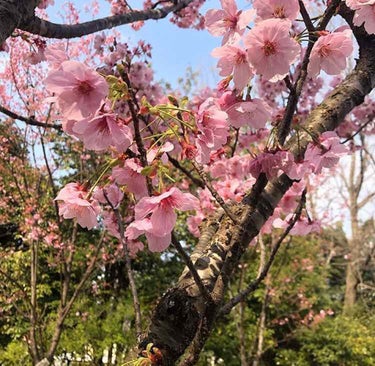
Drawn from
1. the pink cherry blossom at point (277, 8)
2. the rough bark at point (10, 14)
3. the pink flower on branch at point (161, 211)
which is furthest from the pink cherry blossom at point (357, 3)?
the rough bark at point (10, 14)

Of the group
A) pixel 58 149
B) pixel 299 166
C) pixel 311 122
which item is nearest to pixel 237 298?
pixel 299 166

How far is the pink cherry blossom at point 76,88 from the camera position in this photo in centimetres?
87

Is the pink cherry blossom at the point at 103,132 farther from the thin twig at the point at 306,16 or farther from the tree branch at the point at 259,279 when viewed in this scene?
the tree branch at the point at 259,279

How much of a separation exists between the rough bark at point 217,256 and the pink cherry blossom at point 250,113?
119 mm

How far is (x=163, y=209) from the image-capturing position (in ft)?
3.01

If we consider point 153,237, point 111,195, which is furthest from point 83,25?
point 153,237

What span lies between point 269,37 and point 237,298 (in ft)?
2.83

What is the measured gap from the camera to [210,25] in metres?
1.14

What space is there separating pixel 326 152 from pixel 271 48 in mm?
398

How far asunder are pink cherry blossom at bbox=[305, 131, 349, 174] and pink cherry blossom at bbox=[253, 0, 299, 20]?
1.29 ft

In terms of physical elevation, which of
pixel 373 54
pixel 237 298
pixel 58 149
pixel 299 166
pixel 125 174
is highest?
pixel 58 149

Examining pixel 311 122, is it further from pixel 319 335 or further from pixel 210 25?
pixel 319 335

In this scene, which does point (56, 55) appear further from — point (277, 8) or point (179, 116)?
point (277, 8)

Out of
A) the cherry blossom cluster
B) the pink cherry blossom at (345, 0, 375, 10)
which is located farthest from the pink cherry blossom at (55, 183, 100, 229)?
the pink cherry blossom at (345, 0, 375, 10)
